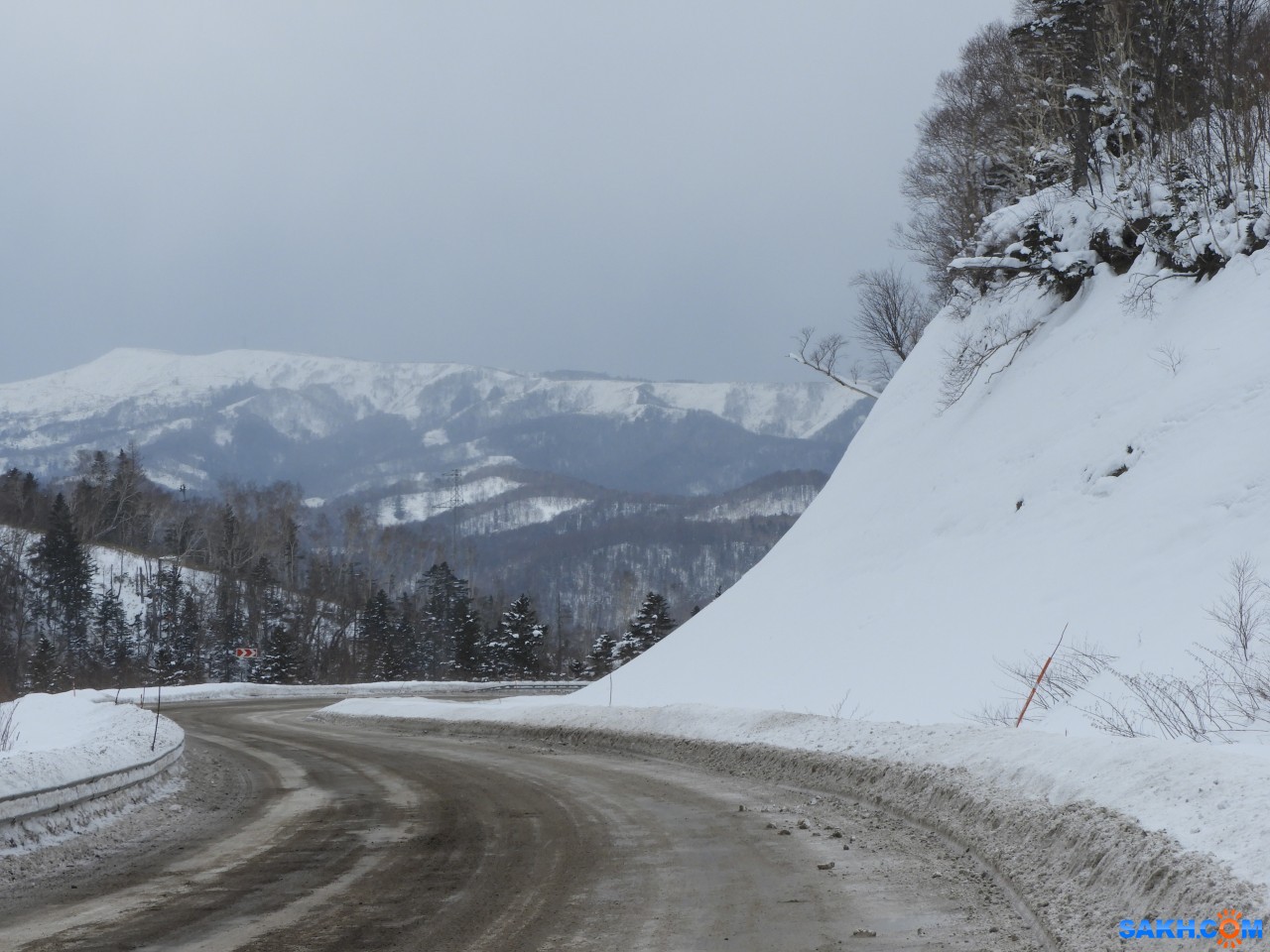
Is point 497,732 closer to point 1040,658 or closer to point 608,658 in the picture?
point 1040,658

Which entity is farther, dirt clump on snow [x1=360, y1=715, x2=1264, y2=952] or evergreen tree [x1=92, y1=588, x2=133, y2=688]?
evergreen tree [x1=92, y1=588, x2=133, y2=688]

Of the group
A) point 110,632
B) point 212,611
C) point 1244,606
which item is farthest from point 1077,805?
point 212,611

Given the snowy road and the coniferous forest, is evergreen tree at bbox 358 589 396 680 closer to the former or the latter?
the coniferous forest

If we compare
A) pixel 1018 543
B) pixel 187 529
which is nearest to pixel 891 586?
pixel 1018 543

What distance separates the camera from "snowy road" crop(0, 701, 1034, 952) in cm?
606

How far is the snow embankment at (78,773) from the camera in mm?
8961

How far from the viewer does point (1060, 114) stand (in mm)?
30391

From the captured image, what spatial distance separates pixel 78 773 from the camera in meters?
10.4

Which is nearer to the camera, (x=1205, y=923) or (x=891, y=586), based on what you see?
(x=1205, y=923)

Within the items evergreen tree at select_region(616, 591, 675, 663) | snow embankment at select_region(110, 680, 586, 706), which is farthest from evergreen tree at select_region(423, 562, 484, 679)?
snow embankment at select_region(110, 680, 586, 706)

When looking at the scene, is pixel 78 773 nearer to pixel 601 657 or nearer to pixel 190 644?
pixel 601 657

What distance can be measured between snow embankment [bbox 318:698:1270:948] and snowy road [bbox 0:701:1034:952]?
0.35 m

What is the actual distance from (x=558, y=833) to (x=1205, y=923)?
5.73m

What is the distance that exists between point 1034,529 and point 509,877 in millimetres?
15109
